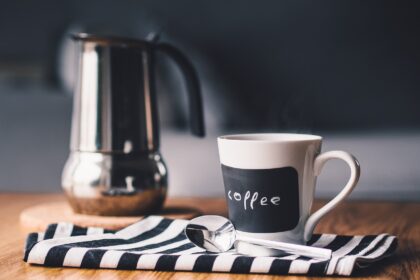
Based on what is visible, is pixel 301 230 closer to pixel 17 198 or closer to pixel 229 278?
pixel 229 278

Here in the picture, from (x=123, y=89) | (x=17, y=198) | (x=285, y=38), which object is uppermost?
(x=285, y=38)

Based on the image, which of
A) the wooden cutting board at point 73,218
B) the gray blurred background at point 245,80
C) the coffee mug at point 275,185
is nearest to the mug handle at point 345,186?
the coffee mug at point 275,185

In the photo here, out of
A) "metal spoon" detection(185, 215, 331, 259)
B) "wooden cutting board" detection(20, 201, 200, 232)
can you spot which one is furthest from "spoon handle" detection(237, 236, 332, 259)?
"wooden cutting board" detection(20, 201, 200, 232)

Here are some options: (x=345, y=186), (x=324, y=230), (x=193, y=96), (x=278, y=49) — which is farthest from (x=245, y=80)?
(x=345, y=186)

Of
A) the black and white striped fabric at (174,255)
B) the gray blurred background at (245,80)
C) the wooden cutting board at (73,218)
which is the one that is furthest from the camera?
the gray blurred background at (245,80)

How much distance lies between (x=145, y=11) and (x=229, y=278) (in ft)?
2.55

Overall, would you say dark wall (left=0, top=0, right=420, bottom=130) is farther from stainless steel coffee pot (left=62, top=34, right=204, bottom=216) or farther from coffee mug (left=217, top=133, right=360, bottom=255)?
coffee mug (left=217, top=133, right=360, bottom=255)

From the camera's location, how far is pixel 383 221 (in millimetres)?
792

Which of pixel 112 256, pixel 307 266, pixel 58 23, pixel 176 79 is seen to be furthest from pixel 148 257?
pixel 58 23

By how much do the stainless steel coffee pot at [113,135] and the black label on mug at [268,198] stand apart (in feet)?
0.74

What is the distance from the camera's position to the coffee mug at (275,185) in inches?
21.6

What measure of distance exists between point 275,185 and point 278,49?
2.05 feet

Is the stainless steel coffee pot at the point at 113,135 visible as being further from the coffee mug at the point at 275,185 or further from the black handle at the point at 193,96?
the coffee mug at the point at 275,185

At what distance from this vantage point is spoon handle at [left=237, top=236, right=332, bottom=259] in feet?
1.70
